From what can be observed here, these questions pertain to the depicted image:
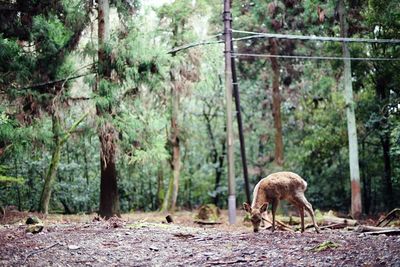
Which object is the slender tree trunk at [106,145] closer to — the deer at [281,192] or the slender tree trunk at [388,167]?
the deer at [281,192]

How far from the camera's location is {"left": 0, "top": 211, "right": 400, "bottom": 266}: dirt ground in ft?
25.2

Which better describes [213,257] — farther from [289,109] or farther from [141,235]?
[289,109]

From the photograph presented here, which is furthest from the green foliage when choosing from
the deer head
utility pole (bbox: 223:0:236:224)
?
the deer head

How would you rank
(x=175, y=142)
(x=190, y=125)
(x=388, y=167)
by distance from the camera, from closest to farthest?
(x=388, y=167) → (x=175, y=142) → (x=190, y=125)

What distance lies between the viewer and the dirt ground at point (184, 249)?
7.68 meters

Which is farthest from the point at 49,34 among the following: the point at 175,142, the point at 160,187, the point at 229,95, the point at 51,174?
the point at 160,187

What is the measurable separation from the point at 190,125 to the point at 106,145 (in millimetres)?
16564

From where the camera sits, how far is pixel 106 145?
13.8m

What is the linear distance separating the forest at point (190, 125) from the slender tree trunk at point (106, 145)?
0.04m

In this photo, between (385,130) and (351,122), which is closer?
Result: (385,130)

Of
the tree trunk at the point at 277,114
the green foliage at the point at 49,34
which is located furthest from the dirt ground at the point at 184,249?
the tree trunk at the point at 277,114

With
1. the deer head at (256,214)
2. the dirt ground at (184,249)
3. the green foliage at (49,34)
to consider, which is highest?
the green foliage at (49,34)

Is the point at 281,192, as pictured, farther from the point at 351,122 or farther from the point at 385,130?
the point at 385,130

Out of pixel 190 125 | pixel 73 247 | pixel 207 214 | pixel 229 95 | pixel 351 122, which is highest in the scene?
pixel 190 125
